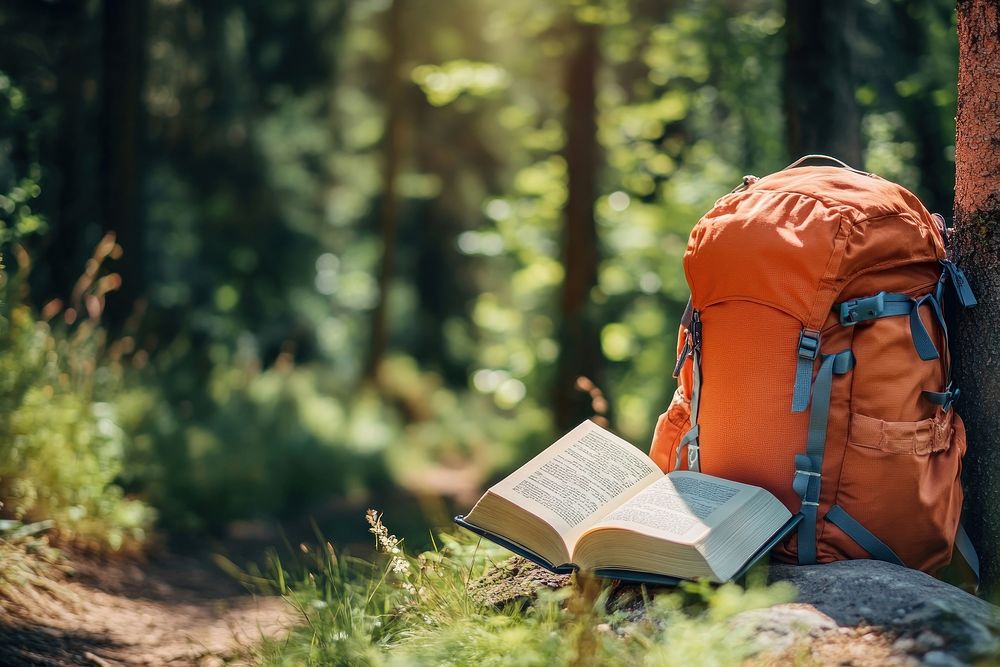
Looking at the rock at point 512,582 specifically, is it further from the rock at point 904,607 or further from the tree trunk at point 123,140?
the tree trunk at point 123,140

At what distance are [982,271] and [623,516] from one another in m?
1.46

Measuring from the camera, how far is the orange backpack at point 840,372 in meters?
2.53

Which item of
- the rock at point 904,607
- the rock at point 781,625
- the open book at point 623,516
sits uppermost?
the open book at point 623,516

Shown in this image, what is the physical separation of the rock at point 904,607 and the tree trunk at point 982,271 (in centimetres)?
48

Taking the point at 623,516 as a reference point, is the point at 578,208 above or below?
above

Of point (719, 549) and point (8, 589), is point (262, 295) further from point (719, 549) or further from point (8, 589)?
point (719, 549)

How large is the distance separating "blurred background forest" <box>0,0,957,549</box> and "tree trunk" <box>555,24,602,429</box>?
27mm

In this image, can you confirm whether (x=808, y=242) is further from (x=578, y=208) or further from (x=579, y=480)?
(x=578, y=208)

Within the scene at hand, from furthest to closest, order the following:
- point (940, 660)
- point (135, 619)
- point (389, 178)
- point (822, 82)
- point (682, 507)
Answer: point (389, 178), point (822, 82), point (135, 619), point (682, 507), point (940, 660)

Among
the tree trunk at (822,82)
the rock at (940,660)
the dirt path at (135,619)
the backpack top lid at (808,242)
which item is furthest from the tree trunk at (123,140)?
the rock at (940,660)

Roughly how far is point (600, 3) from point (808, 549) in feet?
17.9

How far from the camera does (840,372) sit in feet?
8.33

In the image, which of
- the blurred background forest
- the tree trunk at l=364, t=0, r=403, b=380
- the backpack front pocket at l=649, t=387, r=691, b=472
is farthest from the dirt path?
the tree trunk at l=364, t=0, r=403, b=380

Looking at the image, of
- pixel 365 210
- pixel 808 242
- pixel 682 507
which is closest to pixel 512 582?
pixel 682 507
